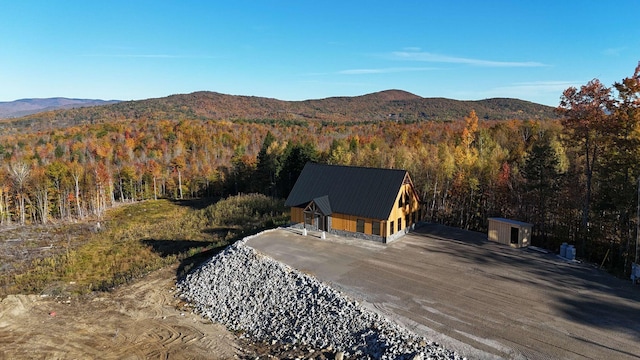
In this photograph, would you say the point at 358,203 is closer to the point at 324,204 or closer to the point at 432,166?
the point at 324,204

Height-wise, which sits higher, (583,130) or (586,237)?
(583,130)

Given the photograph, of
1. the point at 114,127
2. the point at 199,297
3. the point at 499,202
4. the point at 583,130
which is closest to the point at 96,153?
the point at 114,127

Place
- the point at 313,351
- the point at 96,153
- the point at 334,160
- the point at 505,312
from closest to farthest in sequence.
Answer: the point at 313,351, the point at 505,312, the point at 334,160, the point at 96,153

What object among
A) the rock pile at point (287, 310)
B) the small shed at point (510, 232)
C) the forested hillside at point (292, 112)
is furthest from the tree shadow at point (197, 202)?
the forested hillside at point (292, 112)

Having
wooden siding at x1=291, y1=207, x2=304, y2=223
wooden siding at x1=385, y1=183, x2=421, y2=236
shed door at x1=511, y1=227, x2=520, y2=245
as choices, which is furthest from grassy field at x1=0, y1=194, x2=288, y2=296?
shed door at x1=511, y1=227, x2=520, y2=245

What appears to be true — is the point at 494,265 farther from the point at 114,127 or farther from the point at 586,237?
the point at 114,127

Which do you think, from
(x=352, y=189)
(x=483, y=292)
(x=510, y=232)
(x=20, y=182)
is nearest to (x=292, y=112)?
(x=20, y=182)
